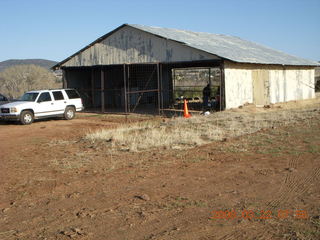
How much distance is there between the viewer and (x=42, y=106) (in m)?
19.6

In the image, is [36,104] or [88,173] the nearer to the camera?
[88,173]

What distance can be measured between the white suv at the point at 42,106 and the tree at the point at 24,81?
23917 millimetres

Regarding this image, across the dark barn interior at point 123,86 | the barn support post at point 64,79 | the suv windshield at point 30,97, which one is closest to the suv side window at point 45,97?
the suv windshield at point 30,97

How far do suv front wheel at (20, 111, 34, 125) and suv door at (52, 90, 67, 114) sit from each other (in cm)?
140

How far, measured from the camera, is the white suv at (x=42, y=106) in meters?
18.8

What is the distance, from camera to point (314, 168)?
27.2 feet

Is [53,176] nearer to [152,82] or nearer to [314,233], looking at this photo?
[314,233]

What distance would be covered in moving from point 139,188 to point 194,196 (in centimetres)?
116

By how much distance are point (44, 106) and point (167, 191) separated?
1405cm

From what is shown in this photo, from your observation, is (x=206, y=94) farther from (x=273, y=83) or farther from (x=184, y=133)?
(x=184, y=133)

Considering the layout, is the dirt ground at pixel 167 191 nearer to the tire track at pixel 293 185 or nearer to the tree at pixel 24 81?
→ the tire track at pixel 293 185

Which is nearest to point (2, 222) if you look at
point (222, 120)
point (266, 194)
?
point (266, 194)

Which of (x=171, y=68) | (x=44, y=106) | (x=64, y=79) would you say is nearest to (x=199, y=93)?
(x=171, y=68)

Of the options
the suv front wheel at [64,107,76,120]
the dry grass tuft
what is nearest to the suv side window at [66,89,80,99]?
the suv front wheel at [64,107,76,120]
